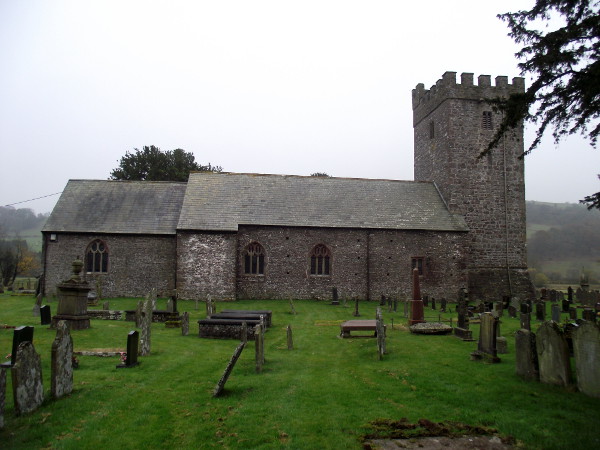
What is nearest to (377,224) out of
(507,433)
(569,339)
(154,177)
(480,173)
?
(480,173)

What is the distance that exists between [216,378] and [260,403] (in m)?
1.96

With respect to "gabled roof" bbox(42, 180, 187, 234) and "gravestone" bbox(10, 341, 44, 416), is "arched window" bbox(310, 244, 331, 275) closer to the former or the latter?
"gabled roof" bbox(42, 180, 187, 234)

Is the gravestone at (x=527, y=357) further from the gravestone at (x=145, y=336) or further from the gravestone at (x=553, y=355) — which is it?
the gravestone at (x=145, y=336)

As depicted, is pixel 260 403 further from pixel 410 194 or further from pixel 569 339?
pixel 410 194

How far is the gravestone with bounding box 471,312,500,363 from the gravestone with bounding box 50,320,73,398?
8.57 m

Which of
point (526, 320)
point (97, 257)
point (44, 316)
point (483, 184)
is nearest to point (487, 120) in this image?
point (483, 184)

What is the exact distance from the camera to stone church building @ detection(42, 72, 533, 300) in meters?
25.8

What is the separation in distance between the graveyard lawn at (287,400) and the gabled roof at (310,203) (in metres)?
14.1

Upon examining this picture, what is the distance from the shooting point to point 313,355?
12.2 meters

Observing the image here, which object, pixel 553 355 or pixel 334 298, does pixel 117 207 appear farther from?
pixel 553 355

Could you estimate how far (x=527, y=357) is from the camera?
9070mm

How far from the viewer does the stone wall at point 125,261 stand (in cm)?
2575

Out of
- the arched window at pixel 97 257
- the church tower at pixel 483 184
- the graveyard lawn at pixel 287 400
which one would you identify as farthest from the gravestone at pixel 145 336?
the church tower at pixel 483 184

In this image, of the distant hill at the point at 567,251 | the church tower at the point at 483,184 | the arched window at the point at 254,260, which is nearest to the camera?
the arched window at the point at 254,260
